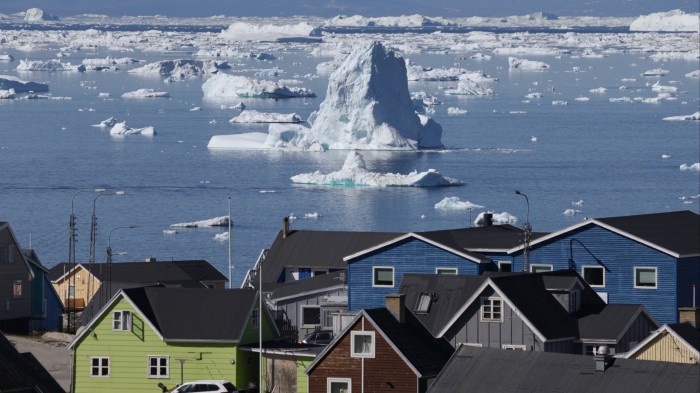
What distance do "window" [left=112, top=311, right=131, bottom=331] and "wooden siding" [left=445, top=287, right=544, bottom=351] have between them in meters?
4.29

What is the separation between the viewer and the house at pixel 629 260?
27.7 m

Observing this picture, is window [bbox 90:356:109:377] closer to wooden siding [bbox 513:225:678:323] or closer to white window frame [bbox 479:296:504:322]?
white window frame [bbox 479:296:504:322]

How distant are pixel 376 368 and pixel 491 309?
3.10 metres

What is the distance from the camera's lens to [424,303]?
944 inches

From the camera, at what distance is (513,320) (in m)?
23.1

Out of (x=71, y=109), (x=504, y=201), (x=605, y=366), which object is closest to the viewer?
(x=605, y=366)

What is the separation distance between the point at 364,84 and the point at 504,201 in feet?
47.5

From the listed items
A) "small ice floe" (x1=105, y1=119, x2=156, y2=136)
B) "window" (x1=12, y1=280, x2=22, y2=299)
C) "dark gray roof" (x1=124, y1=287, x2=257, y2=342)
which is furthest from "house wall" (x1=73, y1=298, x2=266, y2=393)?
"small ice floe" (x1=105, y1=119, x2=156, y2=136)

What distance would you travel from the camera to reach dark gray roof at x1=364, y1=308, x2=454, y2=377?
807 inches

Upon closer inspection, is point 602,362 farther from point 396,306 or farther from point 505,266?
point 505,266

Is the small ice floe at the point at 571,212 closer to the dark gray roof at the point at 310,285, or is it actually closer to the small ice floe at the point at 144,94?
the dark gray roof at the point at 310,285

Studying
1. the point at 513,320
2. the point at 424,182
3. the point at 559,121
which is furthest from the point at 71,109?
the point at 513,320

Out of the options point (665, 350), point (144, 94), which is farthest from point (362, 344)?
point (144, 94)

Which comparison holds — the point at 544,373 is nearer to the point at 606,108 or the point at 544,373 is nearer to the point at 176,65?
the point at 606,108
